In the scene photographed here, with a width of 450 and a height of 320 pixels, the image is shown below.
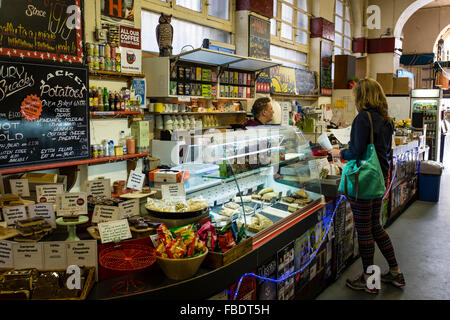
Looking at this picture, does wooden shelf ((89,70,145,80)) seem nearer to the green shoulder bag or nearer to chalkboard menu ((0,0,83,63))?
chalkboard menu ((0,0,83,63))

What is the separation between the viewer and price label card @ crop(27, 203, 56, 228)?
2.32 metres

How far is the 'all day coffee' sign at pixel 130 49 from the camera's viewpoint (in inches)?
198

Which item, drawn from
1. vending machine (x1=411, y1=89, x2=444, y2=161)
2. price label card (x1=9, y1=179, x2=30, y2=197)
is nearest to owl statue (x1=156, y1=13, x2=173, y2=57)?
price label card (x1=9, y1=179, x2=30, y2=197)

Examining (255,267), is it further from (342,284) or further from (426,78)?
(426,78)

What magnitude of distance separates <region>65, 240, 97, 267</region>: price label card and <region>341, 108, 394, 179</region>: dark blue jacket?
2.42 m

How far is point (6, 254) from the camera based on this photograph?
204 cm

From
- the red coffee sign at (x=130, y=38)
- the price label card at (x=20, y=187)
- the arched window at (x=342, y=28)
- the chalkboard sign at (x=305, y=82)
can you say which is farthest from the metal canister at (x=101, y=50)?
the arched window at (x=342, y=28)

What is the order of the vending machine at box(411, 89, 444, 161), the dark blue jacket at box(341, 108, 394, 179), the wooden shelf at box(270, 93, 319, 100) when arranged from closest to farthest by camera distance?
the dark blue jacket at box(341, 108, 394, 179) < the wooden shelf at box(270, 93, 319, 100) < the vending machine at box(411, 89, 444, 161)

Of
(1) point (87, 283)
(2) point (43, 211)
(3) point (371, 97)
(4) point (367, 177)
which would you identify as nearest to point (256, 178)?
(4) point (367, 177)

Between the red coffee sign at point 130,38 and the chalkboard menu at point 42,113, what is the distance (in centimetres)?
72

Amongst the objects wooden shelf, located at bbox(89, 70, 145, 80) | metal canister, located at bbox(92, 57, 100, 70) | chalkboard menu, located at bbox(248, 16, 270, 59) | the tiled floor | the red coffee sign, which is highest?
chalkboard menu, located at bbox(248, 16, 270, 59)

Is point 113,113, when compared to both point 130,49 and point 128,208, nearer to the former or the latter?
point 130,49

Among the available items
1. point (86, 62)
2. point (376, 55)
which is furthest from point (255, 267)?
point (376, 55)

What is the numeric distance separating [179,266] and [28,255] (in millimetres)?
733
